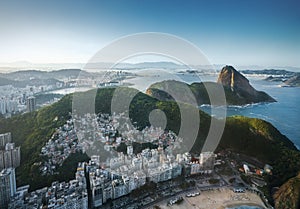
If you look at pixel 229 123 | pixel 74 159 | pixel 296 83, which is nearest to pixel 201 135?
pixel 229 123

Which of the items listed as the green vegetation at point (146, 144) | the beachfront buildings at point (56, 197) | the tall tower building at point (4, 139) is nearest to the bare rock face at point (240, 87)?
the green vegetation at point (146, 144)

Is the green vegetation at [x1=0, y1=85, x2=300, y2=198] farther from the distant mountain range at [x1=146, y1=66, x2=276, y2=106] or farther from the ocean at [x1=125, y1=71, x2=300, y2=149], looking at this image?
the distant mountain range at [x1=146, y1=66, x2=276, y2=106]

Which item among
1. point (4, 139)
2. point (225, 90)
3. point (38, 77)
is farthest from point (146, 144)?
point (38, 77)

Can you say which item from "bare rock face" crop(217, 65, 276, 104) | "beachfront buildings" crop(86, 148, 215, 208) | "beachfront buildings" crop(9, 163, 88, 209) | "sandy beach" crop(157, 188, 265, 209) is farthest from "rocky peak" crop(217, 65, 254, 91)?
"beachfront buildings" crop(9, 163, 88, 209)

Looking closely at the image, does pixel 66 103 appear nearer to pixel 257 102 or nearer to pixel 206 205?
pixel 206 205

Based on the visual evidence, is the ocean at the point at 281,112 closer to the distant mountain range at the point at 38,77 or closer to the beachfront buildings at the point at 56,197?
the beachfront buildings at the point at 56,197

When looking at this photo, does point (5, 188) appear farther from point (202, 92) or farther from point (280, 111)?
point (202, 92)
